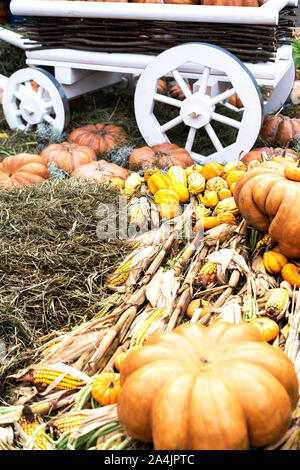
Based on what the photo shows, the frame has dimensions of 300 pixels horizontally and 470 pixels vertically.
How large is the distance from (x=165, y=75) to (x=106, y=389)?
9.41 ft

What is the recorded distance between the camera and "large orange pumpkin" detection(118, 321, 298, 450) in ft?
4.00

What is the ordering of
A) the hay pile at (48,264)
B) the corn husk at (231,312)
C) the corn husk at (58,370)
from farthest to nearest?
the hay pile at (48,264) → the corn husk at (231,312) → the corn husk at (58,370)

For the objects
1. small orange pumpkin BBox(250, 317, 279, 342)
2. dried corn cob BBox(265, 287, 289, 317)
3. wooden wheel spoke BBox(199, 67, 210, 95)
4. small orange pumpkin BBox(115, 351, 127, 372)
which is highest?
wooden wheel spoke BBox(199, 67, 210, 95)

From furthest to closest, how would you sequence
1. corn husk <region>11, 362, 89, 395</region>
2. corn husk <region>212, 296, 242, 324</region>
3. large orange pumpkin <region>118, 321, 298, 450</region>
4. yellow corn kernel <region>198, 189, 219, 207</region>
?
yellow corn kernel <region>198, 189, 219, 207</region> < corn husk <region>212, 296, 242, 324</region> < corn husk <region>11, 362, 89, 395</region> < large orange pumpkin <region>118, 321, 298, 450</region>

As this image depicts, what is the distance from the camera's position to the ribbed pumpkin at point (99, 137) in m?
4.20

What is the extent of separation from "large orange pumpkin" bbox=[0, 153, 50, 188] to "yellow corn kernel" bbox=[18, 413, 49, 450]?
188 cm

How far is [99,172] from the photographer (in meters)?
3.40

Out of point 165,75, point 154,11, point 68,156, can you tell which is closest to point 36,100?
point 68,156

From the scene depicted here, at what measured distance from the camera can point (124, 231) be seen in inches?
106

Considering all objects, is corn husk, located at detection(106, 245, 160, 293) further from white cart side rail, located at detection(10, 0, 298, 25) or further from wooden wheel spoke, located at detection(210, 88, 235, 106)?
white cart side rail, located at detection(10, 0, 298, 25)

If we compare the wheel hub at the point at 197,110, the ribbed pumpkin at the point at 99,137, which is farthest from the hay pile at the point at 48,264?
the ribbed pumpkin at the point at 99,137

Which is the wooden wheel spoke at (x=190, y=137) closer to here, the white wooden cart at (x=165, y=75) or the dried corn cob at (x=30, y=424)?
the white wooden cart at (x=165, y=75)

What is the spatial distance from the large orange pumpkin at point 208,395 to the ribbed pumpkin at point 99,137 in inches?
117

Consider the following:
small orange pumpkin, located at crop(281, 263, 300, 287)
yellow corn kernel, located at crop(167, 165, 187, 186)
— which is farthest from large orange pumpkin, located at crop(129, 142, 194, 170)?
small orange pumpkin, located at crop(281, 263, 300, 287)
